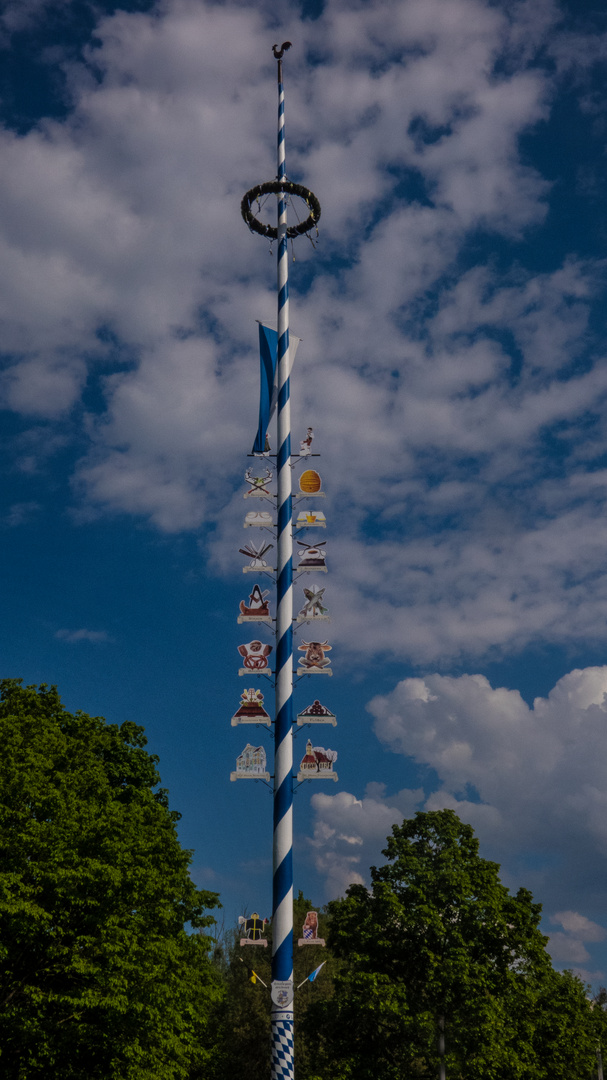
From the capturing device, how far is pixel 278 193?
2177 centimetres

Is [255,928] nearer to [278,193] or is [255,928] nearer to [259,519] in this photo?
[259,519]

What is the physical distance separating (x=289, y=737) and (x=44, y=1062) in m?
17.2

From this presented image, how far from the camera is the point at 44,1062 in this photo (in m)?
26.9

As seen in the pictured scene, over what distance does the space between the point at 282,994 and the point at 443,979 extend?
16.4m

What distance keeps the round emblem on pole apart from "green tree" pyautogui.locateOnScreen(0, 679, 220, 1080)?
11508 mm

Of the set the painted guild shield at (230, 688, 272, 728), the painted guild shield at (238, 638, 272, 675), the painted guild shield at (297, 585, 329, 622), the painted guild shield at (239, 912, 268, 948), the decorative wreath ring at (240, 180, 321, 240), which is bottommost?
the painted guild shield at (239, 912, 268, 948)

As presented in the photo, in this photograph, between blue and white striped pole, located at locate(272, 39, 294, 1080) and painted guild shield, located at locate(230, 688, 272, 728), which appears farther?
painted guild shield, located at locate(230, 688, 272, 728)

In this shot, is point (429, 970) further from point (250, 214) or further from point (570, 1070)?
point (250, 214)

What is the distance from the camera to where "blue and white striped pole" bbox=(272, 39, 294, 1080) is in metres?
15.6

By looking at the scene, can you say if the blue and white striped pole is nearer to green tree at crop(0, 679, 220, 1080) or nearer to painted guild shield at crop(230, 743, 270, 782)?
painted guild shield at crop(230, 743, 270, 782)

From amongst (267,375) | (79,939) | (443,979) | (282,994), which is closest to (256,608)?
(267,375)

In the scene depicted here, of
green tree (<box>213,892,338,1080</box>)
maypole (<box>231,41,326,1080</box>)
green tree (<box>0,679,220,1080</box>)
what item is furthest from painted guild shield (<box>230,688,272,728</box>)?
green tree (<box>213,892,338,1080</box>)

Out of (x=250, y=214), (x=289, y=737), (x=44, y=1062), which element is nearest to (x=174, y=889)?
(x=44, y=1062)

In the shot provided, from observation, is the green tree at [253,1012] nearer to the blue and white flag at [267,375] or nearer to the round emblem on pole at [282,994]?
the round emblem on pole at [282,994]
